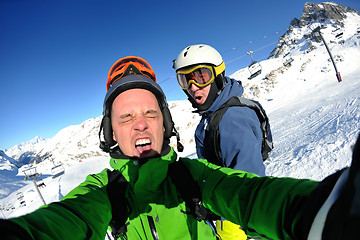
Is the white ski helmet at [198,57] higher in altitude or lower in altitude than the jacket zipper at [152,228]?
higher

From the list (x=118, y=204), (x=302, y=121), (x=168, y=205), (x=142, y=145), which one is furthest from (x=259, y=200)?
(x=302, y=121)

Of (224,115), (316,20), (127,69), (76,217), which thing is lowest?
(76,217)

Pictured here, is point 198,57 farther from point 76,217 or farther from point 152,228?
point 76,217

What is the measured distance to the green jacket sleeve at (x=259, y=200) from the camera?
2.90ft

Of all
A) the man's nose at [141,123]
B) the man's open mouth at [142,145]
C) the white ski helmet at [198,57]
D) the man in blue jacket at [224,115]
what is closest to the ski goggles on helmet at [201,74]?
the man in blue jacket at [224,115]

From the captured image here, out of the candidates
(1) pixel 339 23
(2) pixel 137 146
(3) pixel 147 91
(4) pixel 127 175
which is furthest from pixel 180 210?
(1) pixel 339 23

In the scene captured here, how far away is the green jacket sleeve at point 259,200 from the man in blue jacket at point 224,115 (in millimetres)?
595

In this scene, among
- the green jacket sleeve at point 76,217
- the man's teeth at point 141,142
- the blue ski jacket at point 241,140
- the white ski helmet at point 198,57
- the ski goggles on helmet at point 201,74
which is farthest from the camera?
the white ski helmet at point 198,57

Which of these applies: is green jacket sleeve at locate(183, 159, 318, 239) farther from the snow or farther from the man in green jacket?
the snow

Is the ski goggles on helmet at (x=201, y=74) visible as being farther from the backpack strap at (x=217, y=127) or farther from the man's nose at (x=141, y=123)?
the man's nose at (x=141, y=123)

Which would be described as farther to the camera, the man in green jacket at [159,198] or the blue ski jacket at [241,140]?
the blue ski jacket at [241,140]

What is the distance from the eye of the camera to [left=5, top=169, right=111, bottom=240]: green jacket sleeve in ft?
3.40

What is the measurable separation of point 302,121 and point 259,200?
1065cm

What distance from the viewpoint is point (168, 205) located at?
1833 mm
